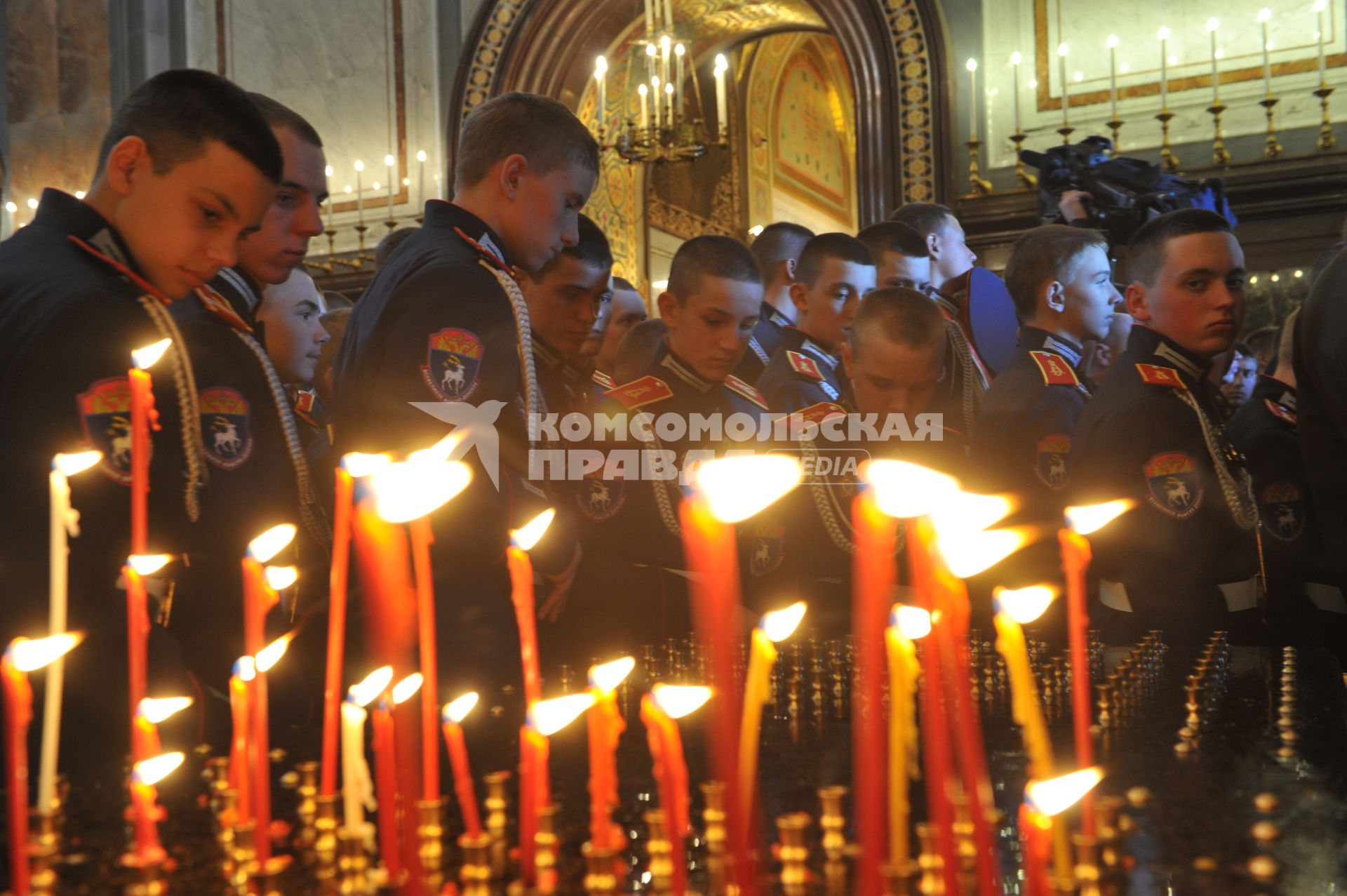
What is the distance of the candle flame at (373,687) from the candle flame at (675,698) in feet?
0.78

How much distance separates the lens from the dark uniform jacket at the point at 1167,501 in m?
2.61

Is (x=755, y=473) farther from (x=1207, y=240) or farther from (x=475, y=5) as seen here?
(x=475, y=5)

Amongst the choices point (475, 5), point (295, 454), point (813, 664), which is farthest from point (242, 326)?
point (475, 5)

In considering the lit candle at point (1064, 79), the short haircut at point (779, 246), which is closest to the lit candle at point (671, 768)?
the short haircut at point (779, 246)

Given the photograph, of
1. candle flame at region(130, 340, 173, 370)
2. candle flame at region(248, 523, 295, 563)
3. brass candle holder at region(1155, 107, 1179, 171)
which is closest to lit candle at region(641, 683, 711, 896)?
candle flame at region(248, 523, 295, 563)

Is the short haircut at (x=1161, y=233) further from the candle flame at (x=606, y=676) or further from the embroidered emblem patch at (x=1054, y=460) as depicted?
the candle flame at (x=606, y=676)

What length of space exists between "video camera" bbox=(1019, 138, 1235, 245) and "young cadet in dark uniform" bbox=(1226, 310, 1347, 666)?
1314 millimetres

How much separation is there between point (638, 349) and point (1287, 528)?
2127mm

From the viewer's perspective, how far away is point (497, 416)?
2.12 meters

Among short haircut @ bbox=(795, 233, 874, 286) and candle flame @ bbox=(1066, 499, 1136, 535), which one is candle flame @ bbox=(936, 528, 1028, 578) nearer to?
candle flame @ bbox=(1066, 499, 1136, 535)

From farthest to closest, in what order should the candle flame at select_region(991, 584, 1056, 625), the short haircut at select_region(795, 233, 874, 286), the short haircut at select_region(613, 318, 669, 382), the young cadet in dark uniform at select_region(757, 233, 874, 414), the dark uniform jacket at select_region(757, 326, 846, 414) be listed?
the short haircut at select_region(613, 318, 669, 382)
the short haircut at select_region(795, 233, 874, 286)
the young cadet in dark uniform at select_region(757, 233, 874, 414)
the dark uniform jacket at select_region(757, 326, 846, 414)
the candle flame at select_region(991, 584, 1056, 625)

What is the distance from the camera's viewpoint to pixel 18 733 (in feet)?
2.82

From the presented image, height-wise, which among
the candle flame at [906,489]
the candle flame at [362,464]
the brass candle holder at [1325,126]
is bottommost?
the candle flame at [906,489]

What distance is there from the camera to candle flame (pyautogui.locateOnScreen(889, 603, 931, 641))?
2.75 ft
